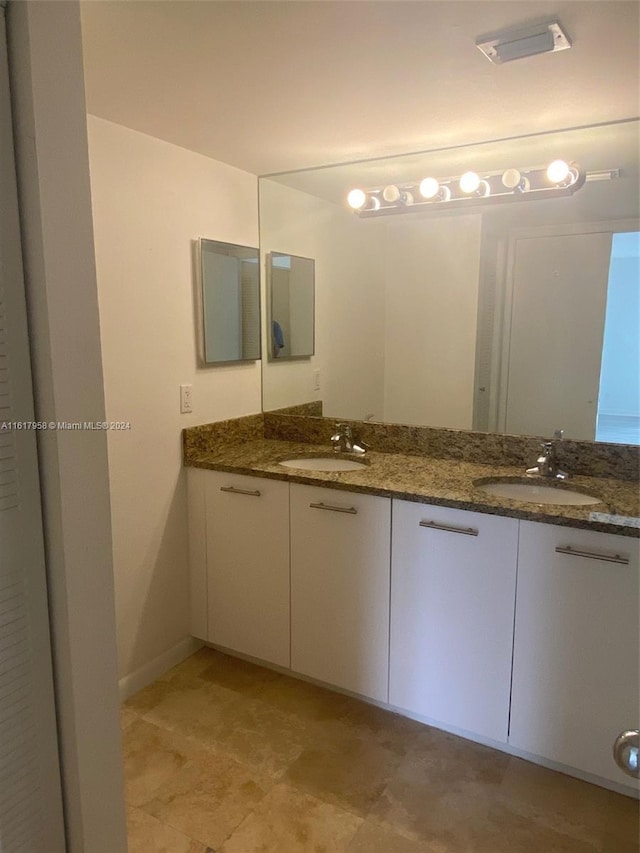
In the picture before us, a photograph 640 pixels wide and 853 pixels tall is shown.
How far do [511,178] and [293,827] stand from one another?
2.27 meters

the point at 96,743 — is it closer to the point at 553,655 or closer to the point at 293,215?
the point at 553,655

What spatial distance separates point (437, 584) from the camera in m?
1.99

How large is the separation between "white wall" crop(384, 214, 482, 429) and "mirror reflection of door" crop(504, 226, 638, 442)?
0.61 ft

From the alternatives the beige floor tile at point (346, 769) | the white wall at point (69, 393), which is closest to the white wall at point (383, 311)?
the beige floor tile at point (346, 769)

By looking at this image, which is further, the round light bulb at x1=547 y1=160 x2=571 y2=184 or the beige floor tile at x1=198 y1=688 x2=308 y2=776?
the round light bulb at x1=547 y1=160 x2=571 y2=184

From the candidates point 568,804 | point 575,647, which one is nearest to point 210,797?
point 568,804

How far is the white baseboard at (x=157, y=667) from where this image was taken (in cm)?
231

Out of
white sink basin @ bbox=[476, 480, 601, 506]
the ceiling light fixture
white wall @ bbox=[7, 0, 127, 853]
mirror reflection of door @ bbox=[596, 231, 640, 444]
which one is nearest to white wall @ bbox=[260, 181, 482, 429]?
white sink basin @ bbox=[476, 480, 601, 506]

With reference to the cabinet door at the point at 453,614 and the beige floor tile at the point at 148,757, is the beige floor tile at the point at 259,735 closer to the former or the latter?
the beige floor tile at the point at 148,757

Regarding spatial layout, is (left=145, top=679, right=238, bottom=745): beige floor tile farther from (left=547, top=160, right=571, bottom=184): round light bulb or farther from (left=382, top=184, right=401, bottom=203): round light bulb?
(left=547, top=160, right=571, bottom=184): round light bulb

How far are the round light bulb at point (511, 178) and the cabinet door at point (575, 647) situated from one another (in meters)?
1.27

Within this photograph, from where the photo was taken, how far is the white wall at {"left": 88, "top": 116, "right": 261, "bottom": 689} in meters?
2.08

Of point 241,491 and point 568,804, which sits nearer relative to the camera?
point 568,804

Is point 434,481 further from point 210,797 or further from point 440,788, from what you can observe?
point 210,797
